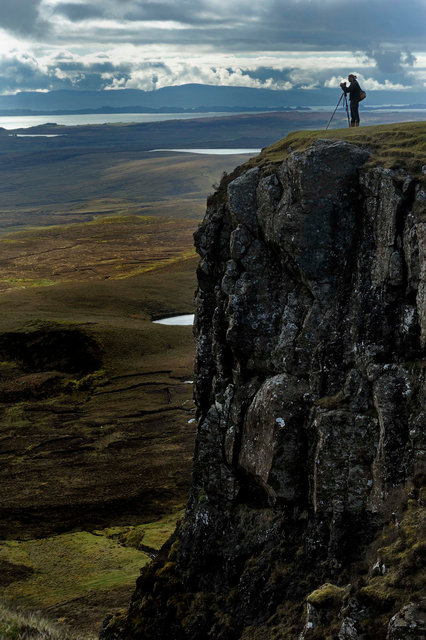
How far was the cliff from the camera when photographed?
21.5 meters

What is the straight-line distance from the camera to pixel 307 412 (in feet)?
81.1

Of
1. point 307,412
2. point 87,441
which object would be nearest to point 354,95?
point 307,412

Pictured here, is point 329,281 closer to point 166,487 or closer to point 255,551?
point 255,551

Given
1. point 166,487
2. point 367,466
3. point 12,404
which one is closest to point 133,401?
point 12,404

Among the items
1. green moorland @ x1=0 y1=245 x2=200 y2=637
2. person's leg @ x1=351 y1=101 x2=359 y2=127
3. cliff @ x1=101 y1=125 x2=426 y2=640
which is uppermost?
person's leg @ x1=351 y1=101 x2=359 y2=127

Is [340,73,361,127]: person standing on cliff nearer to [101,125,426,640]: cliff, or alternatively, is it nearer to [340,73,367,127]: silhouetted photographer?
[340,73,367,127]: silhouetted photographer

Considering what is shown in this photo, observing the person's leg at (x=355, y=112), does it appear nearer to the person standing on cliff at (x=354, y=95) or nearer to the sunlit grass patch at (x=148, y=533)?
the person standing on cliff at (x=354, y=95)

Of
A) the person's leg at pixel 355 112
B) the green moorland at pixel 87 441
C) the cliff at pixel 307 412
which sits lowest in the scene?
the green moorland at pixel 87 441

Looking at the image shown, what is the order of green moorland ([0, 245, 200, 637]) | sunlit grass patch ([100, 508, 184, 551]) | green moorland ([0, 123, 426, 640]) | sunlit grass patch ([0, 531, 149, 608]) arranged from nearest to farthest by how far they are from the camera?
1. green moorland ([0, 123, 426, 640])
2. sunlit grass patch ([0, 531, 149, 608])
3. green moorland ([0, 245, 200, 637])
4. sunlit grass patch ([100, 508, 184, 551])

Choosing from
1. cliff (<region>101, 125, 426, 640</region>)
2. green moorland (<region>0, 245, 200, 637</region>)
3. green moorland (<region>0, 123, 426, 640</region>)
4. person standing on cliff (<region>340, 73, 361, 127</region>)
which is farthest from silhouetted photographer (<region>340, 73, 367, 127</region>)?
green moorland (<region>0, 245, 200, 637</region>)

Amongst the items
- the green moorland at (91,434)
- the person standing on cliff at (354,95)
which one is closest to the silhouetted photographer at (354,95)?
the person standing on cliff at (354,95)

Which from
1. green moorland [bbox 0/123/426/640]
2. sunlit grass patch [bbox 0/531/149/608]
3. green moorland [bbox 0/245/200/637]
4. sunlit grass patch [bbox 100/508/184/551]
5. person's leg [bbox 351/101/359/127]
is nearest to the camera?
green moorland [bbox 0/123/426/640]

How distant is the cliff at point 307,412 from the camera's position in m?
21.5

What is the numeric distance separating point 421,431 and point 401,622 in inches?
253
